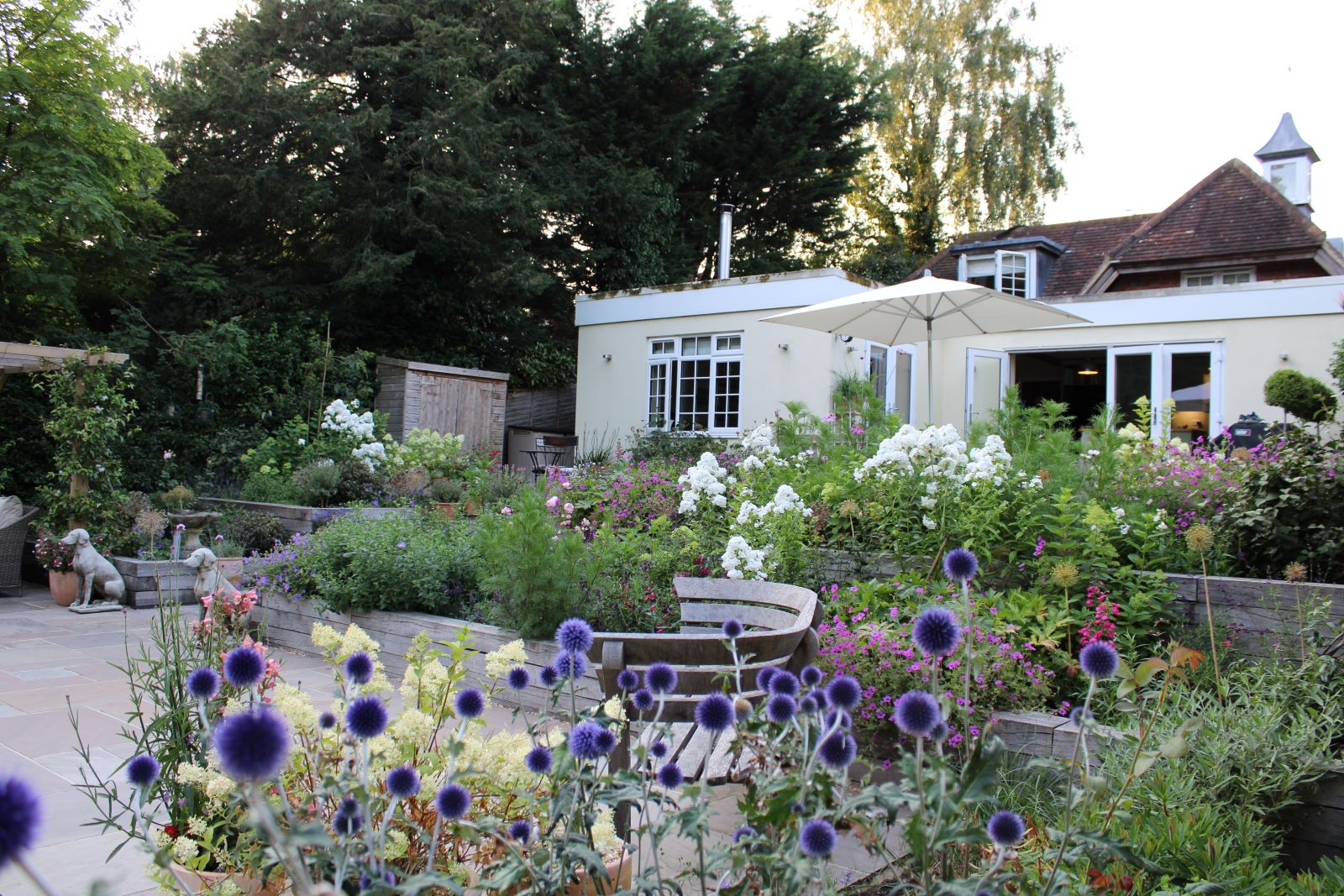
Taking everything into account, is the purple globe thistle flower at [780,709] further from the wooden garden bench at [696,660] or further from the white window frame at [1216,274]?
the white window frame at [1216,274]

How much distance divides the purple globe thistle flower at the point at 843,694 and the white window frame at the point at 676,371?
450 inches

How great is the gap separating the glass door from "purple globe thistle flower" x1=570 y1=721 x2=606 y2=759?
1318cm

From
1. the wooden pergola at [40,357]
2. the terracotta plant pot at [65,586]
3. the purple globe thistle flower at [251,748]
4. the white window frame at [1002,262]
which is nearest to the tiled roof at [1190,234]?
the white window frame at [1002,262]

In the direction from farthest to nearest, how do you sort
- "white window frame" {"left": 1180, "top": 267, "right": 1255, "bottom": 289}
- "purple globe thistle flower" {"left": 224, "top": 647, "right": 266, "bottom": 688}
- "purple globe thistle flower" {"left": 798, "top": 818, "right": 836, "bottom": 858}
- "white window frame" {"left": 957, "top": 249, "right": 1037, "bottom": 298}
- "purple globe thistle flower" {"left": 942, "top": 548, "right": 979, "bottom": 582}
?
"white window frame" {"left": 957, "top": 249, "right": 1037, "bottom": 298}
"white window frame" {"left": 1180, "top": 267, "right": 1255, "bottom": 289}
"purple globe thistle flower" {"left": 942, "top": 548, "right": 979, "bottom": 582}
"purple globe thistle flower" {"left": 224, "top": 647, "right": 266, "bottom": 688}
"purple globe thistle flower" {"left": 798, "top": 818, "right": 836, "bottom": 858}

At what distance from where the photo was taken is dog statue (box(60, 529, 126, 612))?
22.4ft

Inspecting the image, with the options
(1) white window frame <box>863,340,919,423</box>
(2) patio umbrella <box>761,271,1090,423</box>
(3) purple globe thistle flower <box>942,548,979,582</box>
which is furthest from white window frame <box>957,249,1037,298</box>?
(3) purple globe thistle flower <box>942,548,979,582</box>

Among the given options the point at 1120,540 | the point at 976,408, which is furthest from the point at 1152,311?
the point at 1120,540

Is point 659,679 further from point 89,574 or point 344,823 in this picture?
point 89,574

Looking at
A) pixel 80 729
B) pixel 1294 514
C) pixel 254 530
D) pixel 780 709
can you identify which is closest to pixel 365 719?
pixel 780 709

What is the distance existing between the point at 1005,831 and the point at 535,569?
307 cm

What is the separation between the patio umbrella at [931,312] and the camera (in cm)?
762

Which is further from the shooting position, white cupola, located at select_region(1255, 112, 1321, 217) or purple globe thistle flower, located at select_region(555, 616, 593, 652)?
white cupola, located at select_region(1255, 112, 1321, 217)

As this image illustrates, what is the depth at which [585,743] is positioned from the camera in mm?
1327

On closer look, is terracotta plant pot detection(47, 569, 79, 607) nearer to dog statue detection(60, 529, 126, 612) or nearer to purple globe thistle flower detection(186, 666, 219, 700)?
dog statue detection(60, 529, 126, 612)
